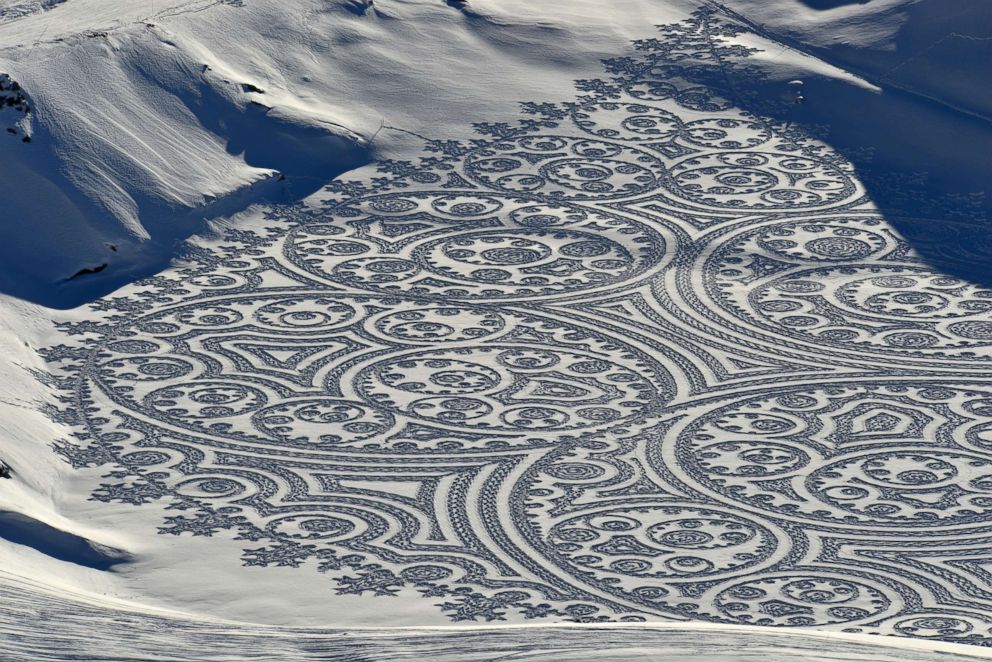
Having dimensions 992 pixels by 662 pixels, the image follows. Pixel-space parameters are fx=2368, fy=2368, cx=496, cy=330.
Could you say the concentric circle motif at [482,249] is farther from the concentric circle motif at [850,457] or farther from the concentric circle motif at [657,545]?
the concentric circle motif at [657,545]

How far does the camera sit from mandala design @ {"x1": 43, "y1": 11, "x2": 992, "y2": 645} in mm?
12281

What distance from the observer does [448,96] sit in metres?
18.5

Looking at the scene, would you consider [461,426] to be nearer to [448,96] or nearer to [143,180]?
[143,180]

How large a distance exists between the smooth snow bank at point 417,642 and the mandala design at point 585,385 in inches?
56.5

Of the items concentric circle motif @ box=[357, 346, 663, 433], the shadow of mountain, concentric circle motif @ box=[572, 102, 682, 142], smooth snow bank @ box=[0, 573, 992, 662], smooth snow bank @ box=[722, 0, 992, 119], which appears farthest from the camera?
smooth snow bank @ box=[722, 0, 992, 119]

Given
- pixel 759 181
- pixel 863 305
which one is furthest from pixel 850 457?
pixel 759 181

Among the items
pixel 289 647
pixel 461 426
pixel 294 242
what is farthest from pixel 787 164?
pixel 289 647

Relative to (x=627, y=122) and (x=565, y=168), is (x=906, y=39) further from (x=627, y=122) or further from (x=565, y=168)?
(x=565, y=168)

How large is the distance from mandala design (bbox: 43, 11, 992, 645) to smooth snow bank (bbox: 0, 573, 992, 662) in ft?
4.71

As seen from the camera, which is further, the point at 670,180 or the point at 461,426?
the point at 670,180

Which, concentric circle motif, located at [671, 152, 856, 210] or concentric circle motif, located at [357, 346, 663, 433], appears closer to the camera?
concentric circle motif, located at [357, 346, 663, 433]

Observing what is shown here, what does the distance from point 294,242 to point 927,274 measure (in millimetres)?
4391

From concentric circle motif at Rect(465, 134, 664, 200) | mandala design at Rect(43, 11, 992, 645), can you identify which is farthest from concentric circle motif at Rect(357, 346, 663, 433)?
concentric circle motif at Rect(465, 134, 664, 200)

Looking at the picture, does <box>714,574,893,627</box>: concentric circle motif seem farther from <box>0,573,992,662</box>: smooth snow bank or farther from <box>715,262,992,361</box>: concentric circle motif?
<box>715,262,992,361</box>: concentric circle motif
